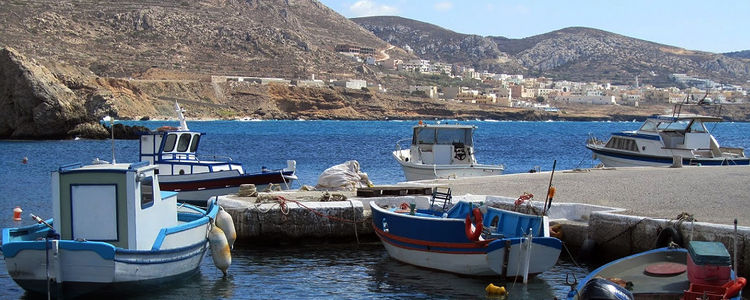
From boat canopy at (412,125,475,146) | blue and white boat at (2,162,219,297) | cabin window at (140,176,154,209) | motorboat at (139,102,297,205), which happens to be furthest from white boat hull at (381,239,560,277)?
boat canopy at (412,125,475,146)

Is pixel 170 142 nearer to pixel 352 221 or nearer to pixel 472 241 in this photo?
pixel 352 221

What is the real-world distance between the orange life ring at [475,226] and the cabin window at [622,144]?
2096 centimetres

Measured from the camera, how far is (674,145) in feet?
106

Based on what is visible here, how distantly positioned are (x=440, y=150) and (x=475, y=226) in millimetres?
13945

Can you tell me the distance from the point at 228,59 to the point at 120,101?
2044 inches

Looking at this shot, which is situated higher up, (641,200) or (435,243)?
(641,200)

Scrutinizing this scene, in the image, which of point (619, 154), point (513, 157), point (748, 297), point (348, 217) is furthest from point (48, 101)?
point (748, 297)

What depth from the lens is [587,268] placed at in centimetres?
1542

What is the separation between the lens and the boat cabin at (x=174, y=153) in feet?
82.3

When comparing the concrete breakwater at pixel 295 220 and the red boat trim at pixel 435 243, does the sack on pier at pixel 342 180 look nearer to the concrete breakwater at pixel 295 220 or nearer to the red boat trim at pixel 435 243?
the concrete breakwater at pixel 295 220

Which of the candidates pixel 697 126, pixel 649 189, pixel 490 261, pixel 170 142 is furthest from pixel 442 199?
pixel 697 126

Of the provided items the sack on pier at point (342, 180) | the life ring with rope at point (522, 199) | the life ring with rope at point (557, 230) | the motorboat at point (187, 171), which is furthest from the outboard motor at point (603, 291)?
the motorboat at point (187, 171)

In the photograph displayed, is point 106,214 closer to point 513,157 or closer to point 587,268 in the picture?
point 587,268

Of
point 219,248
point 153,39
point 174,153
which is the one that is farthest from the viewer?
point 153,39
